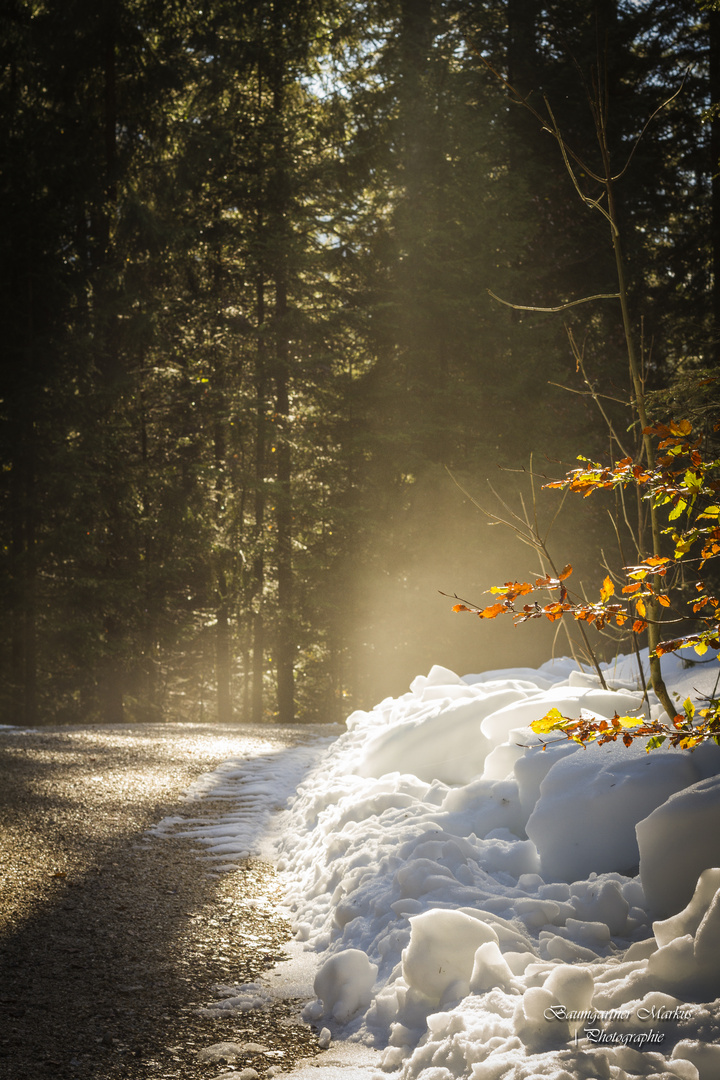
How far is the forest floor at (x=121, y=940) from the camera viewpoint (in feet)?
7.79

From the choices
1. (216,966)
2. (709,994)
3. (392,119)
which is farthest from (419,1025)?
(392,119)

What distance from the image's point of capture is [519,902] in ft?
9.32

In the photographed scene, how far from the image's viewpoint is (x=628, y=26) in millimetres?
13625

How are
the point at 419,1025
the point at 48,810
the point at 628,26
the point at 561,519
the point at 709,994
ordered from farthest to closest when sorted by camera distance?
the point at 561,519 → the point at 628,26 → the point at 48,810 → the point at 419,1025 → the point at 709,994

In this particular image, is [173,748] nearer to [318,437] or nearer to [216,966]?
[216,966]

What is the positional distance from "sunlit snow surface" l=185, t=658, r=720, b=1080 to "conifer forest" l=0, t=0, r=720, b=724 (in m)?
9.23

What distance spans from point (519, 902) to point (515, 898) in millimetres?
75

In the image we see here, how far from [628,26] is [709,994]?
16.0 meters

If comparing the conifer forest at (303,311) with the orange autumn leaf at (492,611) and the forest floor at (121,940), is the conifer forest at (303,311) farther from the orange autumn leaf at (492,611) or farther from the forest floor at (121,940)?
the orange autumn leaf at (492,611)

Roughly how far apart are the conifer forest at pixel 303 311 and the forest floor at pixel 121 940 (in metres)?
7.79

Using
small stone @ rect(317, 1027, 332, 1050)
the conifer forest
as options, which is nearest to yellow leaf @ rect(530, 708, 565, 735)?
small stone @ rect(317, 1027, 332, 1050)

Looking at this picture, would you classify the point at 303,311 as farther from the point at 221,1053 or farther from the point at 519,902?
the point at 221,1053

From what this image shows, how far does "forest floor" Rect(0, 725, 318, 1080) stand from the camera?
7.79 feet

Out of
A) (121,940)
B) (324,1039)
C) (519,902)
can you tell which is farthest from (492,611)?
(121,940)
